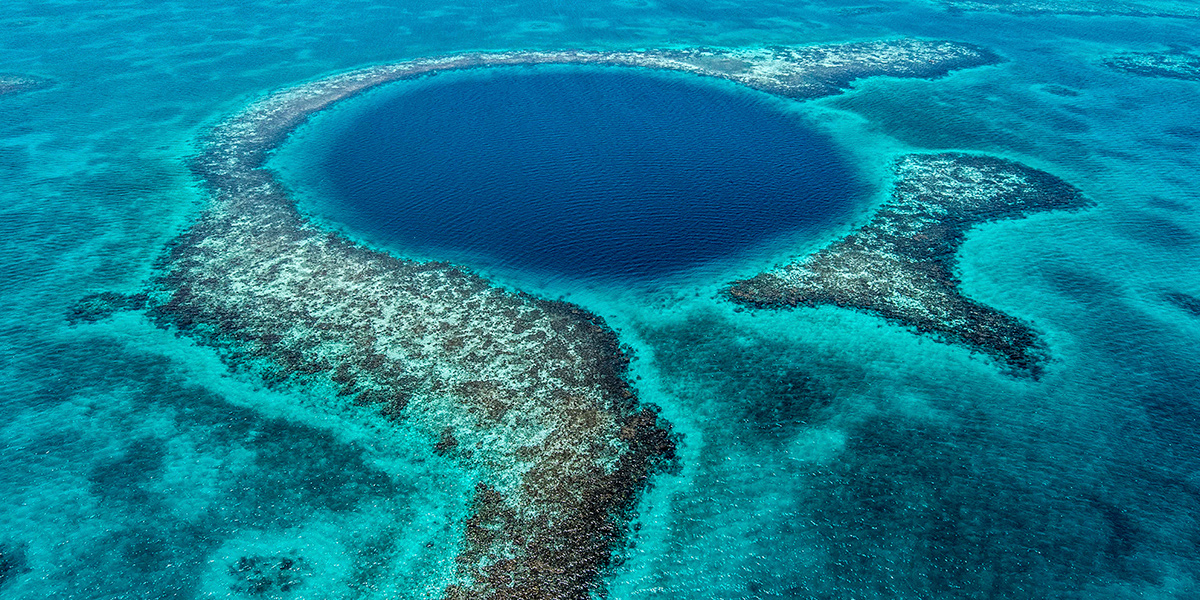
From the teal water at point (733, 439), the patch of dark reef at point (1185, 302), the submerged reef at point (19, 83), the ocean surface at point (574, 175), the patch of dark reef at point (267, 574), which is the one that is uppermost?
the submerged reef at point (19, 83)

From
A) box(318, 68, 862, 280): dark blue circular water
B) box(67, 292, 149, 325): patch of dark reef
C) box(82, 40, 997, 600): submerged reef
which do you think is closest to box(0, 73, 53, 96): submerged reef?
box(82, 40, 997, 600): submerged reef

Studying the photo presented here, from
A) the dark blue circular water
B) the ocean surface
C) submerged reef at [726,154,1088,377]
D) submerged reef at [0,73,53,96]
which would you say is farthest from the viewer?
submerged reef at [0,73,53,96]

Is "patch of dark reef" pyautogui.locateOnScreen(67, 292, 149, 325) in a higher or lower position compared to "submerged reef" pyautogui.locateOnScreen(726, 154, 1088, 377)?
lower

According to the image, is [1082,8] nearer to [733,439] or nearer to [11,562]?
[733,439]

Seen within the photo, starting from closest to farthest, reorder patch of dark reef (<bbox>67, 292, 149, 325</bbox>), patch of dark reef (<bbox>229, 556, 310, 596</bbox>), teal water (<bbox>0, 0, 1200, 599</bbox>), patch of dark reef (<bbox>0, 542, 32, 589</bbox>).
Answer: patch of dark reef (<bbox>229, 556, 310, 596</bbox>) → patch of dark reef (<bbox>0, 542, 32, 589</bbox>) → teal water (<bbox>0, 0, 1200, 599</bbox>) → patch of dark reef (<bbox>67, 292, 149, 325</bbox>)

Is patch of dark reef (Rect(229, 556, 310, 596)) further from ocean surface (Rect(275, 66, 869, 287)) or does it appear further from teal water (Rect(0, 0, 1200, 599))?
ocean surface (Rect(275, 66, 869, 287))

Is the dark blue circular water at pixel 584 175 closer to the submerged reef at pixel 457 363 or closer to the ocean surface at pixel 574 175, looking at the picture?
the ocean surface at pixel 574 175

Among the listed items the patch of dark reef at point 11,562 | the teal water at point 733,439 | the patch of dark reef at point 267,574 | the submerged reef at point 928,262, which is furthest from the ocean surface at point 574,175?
the patch of dark reef at point 11,562
